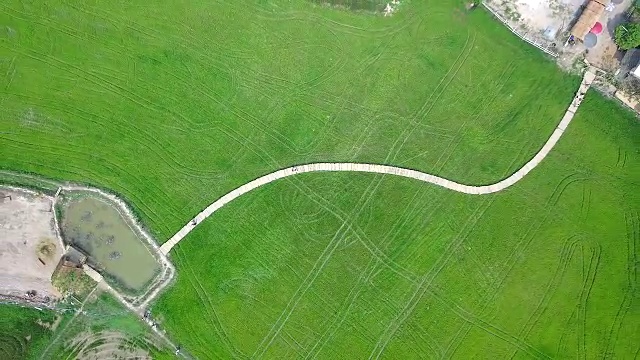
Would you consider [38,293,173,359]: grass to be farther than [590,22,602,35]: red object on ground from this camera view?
No

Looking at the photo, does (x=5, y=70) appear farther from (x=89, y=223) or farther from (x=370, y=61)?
(x=370, y=61)

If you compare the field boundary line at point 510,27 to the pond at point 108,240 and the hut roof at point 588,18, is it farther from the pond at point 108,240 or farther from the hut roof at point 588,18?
the pond at point 108,240

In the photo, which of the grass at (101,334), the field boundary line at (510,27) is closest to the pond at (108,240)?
the grass at (101,334)

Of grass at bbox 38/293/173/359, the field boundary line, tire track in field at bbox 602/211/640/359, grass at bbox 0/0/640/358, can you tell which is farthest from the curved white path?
tire track in field at bbox 602/211/640/359

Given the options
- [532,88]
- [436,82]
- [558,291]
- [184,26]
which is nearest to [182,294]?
[184,26]

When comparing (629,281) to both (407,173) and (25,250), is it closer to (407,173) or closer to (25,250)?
(407,173)

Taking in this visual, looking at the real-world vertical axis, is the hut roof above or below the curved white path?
above

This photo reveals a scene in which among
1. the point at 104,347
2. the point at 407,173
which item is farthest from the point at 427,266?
the point at 104,347

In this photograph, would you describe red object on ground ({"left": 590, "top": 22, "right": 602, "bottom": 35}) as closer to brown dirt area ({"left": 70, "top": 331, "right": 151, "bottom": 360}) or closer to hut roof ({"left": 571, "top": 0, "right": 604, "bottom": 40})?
hut roof ({"left": 571, "top": 0, "right": 604, "bottom": 40})
